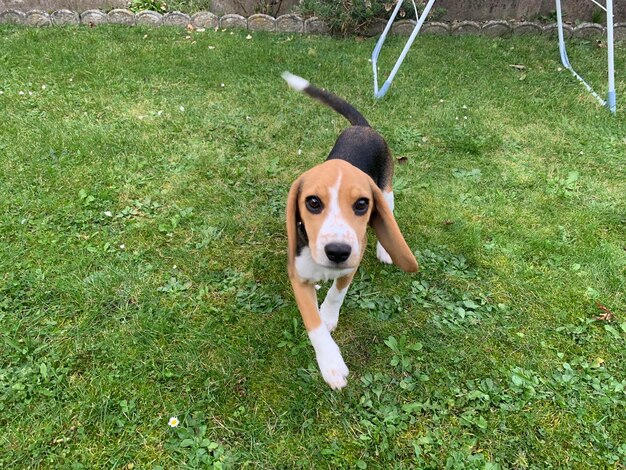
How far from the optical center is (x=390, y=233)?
2963 mm

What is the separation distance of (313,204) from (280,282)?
4.68 feet

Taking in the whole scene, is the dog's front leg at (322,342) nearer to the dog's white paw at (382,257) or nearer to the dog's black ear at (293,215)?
the dog's black ear at (293,215)

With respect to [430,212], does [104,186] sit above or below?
below

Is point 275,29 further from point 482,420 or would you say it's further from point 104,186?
point 482,420

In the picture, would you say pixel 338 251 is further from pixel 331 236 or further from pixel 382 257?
pixel 382 257

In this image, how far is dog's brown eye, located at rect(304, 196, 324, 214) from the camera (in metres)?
2.75

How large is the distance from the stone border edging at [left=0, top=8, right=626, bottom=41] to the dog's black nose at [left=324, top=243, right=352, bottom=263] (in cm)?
747

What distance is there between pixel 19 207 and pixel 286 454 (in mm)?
3567

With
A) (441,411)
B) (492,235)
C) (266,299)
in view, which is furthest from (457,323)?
(266,299)

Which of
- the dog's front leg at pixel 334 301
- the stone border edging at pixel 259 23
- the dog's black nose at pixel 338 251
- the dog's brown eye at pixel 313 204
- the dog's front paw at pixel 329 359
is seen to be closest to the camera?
the dog's black nose at pixel 338 251

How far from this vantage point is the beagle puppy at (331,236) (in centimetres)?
262

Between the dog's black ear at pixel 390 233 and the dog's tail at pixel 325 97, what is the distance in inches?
69.9

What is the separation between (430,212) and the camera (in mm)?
4820

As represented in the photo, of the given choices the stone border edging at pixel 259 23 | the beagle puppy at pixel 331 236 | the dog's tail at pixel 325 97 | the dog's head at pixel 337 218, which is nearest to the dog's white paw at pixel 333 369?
the beagle puppy at pixel 331 236
